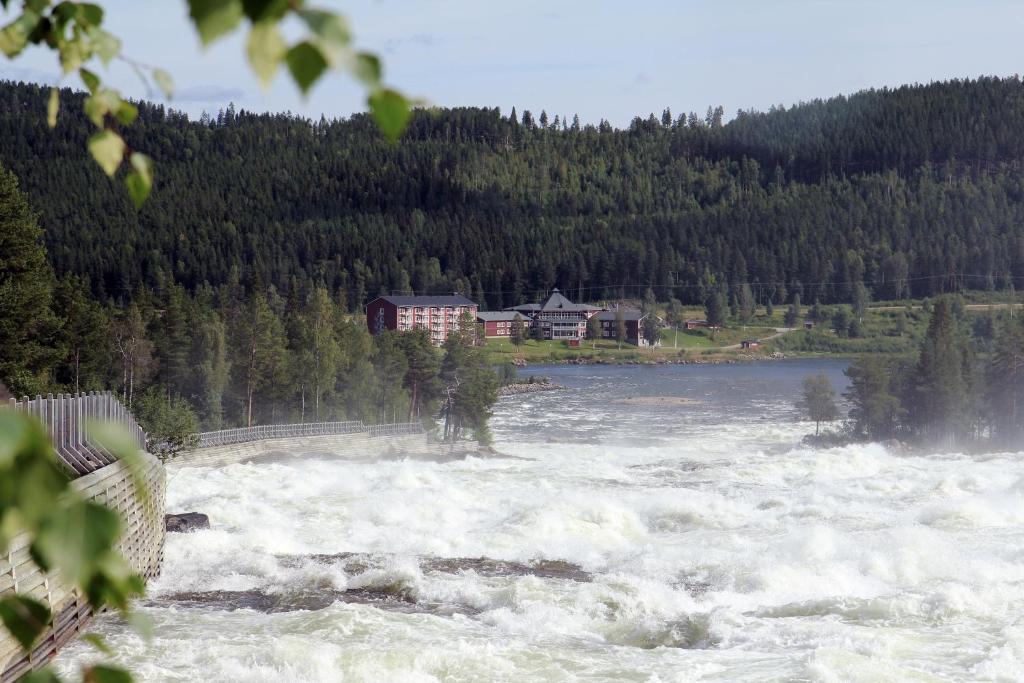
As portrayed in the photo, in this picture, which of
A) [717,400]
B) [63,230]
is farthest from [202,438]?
[63,230]

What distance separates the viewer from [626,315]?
14625 centimetres

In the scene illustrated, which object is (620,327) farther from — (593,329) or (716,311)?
(716,311)

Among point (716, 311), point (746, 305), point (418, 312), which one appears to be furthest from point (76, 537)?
point (746, 305)

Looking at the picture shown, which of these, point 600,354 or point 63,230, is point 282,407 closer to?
point 600,354

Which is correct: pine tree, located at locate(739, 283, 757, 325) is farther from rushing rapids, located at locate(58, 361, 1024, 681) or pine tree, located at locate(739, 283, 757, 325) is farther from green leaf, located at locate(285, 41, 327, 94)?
green leaf, located at locate(285, 41, 327, 94)

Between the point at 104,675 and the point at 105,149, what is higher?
the point at 105,149

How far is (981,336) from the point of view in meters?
123

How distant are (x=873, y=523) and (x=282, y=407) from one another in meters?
32.2

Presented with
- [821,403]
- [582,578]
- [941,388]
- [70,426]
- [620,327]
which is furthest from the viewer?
[620,327]

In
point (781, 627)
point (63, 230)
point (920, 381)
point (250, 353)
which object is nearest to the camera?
point (781, 627)

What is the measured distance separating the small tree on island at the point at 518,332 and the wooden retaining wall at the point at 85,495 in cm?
11718

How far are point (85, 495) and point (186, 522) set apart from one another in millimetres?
14678

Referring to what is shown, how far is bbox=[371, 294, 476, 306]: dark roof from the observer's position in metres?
138

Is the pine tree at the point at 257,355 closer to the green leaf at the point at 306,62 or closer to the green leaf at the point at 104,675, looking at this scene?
the green leaf at the point at 104,675
